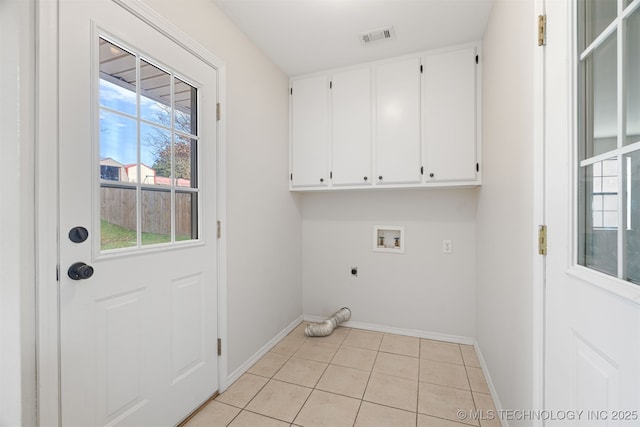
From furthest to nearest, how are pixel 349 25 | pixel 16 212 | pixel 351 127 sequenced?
pixel 351 127
pixel 349 25
pixel 16 212

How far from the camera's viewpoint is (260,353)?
7.41ft

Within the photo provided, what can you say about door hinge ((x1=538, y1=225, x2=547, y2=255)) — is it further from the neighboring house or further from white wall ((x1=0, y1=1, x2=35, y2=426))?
white wall ((x1=0, y1=1, x2=35, y2=426))

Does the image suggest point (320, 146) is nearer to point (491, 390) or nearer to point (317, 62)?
point (317, 62)

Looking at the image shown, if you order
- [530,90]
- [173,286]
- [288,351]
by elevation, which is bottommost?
[288,351]

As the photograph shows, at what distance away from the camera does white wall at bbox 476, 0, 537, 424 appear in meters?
1.17

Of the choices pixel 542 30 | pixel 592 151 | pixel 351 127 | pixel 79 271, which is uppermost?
pixel 351 127

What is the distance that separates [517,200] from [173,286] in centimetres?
183

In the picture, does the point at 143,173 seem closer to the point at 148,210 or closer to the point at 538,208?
the point at 148,210

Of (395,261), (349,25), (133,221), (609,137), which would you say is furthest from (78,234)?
(395,261)

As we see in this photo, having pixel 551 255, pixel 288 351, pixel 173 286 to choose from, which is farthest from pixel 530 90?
pixel 288 351

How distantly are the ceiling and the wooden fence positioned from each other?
1331 millimetres

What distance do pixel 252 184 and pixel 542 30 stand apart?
1.84m

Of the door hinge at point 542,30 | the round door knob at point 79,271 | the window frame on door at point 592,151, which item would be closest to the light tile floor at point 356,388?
the round door knob at point 79,271

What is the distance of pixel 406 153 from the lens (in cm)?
237
